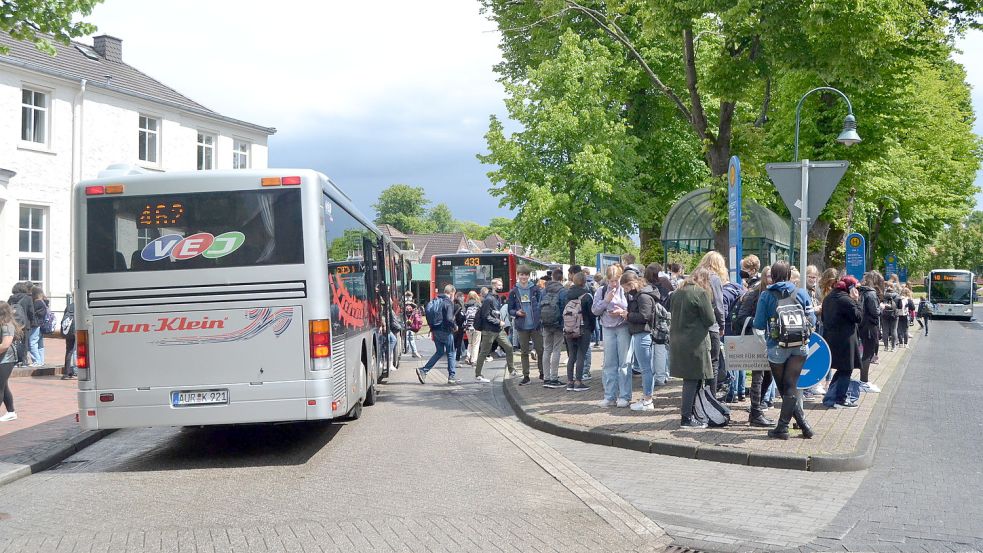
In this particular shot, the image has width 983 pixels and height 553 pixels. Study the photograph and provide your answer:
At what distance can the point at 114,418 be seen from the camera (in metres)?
8.36

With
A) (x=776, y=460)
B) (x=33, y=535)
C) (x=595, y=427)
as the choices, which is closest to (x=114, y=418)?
(x=33, y=535)

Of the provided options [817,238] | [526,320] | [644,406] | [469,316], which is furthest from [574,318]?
[817,238]

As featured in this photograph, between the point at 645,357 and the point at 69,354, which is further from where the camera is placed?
the point at 69,354

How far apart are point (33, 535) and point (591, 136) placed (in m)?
26.6

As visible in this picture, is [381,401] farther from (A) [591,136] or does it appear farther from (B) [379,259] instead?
(A) [591,136]

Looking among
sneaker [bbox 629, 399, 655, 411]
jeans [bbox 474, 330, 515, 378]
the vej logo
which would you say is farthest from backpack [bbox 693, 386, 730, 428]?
jeans [bbox 474, 330, 515, 378]

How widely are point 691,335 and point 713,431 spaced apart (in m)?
1.04

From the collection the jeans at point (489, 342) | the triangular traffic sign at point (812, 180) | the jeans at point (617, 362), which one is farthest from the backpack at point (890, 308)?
the jeans at point (617, 362)

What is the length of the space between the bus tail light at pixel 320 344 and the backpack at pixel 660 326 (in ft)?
15.2

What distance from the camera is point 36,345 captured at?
18.9 m

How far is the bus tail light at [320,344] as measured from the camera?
8508 mm

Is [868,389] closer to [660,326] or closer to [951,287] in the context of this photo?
[660,326]

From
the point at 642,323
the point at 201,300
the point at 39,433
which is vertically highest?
the point at 201,300

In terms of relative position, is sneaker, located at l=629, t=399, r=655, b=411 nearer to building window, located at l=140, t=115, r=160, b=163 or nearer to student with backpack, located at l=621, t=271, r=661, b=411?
student with backpack, located at l=621, t=271, r=661, b=411
